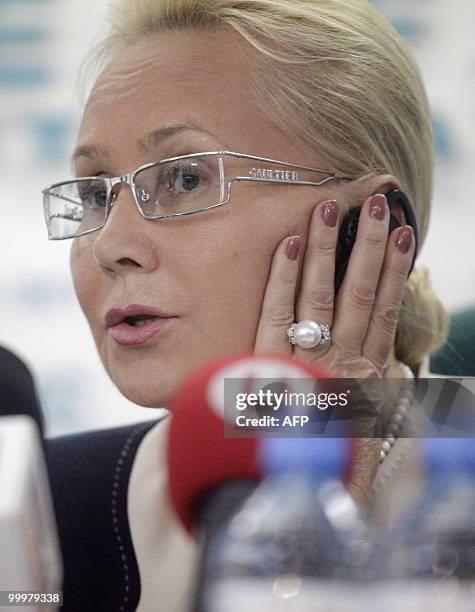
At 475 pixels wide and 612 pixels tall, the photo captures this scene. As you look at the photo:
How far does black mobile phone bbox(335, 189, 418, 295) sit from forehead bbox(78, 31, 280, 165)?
134mm

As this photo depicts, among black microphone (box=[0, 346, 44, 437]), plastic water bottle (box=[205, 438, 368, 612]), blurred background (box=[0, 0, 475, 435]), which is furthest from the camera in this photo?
blurred background (box=[0, 0, 475, 435])

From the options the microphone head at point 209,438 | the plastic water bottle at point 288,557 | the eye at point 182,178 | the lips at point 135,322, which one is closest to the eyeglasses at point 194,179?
the eye at point 182,178

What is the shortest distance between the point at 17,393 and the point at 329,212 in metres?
0.41

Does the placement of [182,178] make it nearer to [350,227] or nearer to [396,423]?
[350,227]

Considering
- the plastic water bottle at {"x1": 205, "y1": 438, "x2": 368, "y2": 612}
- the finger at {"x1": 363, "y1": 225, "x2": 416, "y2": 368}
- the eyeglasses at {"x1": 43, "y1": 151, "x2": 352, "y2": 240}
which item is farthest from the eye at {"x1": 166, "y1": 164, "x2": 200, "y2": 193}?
the plastic water bottle at {"x1": 205, "y1": 438, "x2": 368, "y2": 612}

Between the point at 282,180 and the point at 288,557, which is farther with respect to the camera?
the point at 282,180

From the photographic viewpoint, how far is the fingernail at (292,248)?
0.85m

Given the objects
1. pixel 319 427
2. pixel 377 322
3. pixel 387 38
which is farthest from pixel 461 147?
pixel 319 427

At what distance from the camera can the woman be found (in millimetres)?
835

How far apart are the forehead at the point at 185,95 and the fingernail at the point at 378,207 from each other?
0.14 metres

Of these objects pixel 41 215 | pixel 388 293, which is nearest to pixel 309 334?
pixel 388 293

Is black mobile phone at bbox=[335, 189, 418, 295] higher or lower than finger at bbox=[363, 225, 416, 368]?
higher

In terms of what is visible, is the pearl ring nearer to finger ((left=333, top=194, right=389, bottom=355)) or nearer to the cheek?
finger ((left=333, top=194, right=389, bottom=355))

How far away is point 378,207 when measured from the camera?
890 millimetres
